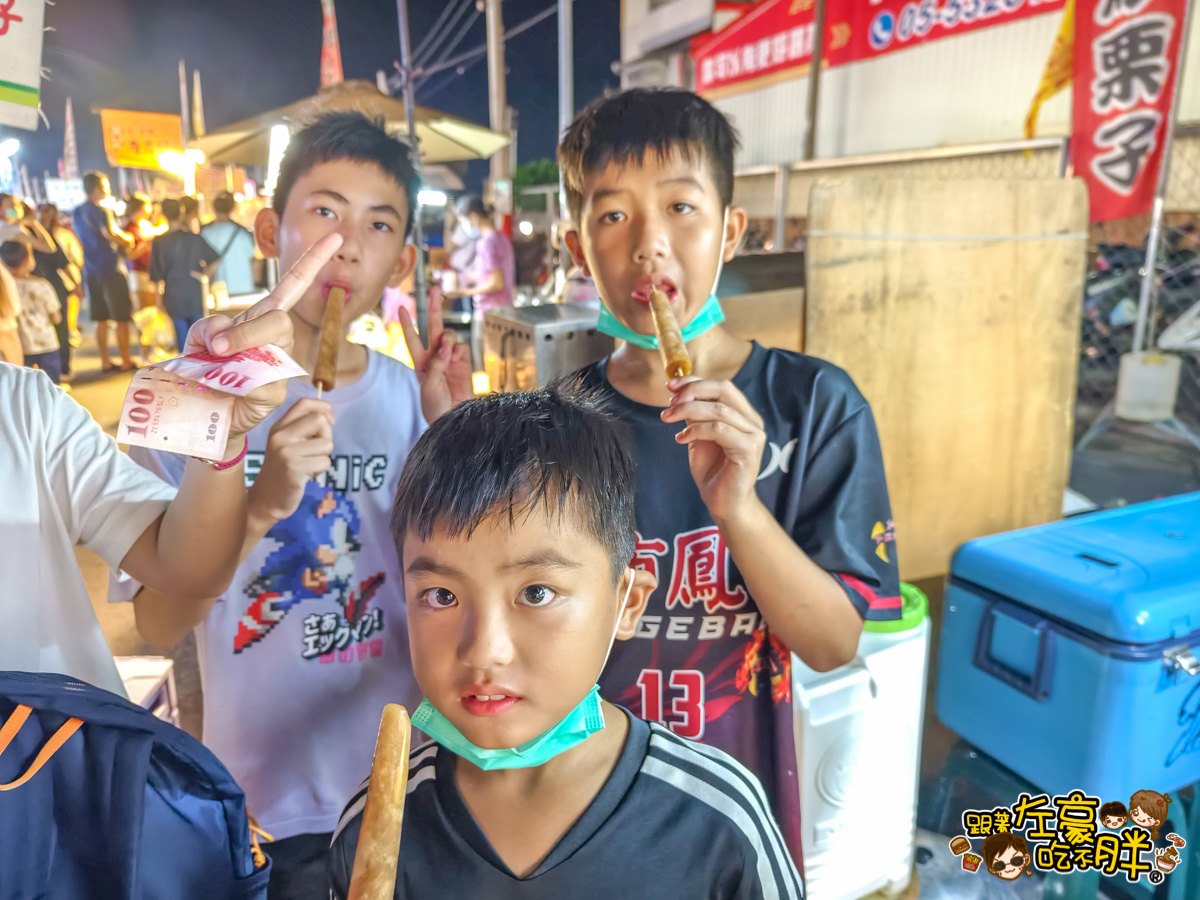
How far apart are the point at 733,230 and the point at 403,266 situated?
2.65ft

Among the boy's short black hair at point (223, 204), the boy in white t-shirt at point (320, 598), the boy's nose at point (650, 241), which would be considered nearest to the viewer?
the boy's nose at point (650, 241)

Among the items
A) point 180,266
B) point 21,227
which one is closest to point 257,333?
point 21,227

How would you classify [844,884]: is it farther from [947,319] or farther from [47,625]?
[947,319]

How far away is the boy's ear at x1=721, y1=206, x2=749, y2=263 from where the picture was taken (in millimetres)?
1598

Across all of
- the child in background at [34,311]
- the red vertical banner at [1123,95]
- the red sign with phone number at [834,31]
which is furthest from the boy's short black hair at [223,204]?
the red sign with phone number at [834,31]

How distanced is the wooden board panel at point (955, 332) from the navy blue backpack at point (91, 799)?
2901 mm

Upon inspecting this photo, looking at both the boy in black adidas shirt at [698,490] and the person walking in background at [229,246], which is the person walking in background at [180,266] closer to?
the person walking in background at [229,246]

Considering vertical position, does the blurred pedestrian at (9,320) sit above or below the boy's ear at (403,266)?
below

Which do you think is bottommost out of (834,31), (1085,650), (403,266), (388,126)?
(1085,650)

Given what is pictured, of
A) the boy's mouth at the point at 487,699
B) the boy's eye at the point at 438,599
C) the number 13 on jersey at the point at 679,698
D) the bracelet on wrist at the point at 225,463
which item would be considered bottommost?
the number 13 on jersey at the point at 679,698

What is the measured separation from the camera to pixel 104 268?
12.4 feet

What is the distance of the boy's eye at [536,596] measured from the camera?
0.96 meters

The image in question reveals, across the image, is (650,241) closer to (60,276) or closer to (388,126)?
(388,126)

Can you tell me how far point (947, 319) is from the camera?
364cm
